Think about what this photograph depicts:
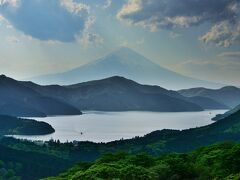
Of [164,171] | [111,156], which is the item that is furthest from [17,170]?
[164,171]

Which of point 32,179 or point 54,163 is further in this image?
point 54,163

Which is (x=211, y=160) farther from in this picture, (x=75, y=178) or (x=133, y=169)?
(x=75, y=178)

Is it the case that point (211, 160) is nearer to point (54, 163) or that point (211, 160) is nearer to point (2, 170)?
point (2, 170)

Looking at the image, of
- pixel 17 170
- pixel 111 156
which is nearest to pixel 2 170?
pixel 17 170

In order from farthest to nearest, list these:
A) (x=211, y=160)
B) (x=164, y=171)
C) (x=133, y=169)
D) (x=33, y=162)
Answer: (x=33, y=162), (x=211, y=160), (x=164, y=171), (x=133, y=169)

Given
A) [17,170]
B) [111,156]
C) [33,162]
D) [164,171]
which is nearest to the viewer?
[164,171]

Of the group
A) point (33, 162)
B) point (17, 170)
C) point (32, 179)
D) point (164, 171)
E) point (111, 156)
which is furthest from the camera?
point (33, 162)

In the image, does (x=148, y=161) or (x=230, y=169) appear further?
(x=148, y=161)

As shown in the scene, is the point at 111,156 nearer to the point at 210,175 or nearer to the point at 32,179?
the point at 210,175

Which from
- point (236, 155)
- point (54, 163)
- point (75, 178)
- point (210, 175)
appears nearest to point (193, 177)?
point (210, 175)

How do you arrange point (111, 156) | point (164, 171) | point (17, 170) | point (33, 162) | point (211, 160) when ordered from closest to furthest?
point (164, 171) < point (211, 160) < point (111, 156) < point (17, 170) < point (33, 162)
